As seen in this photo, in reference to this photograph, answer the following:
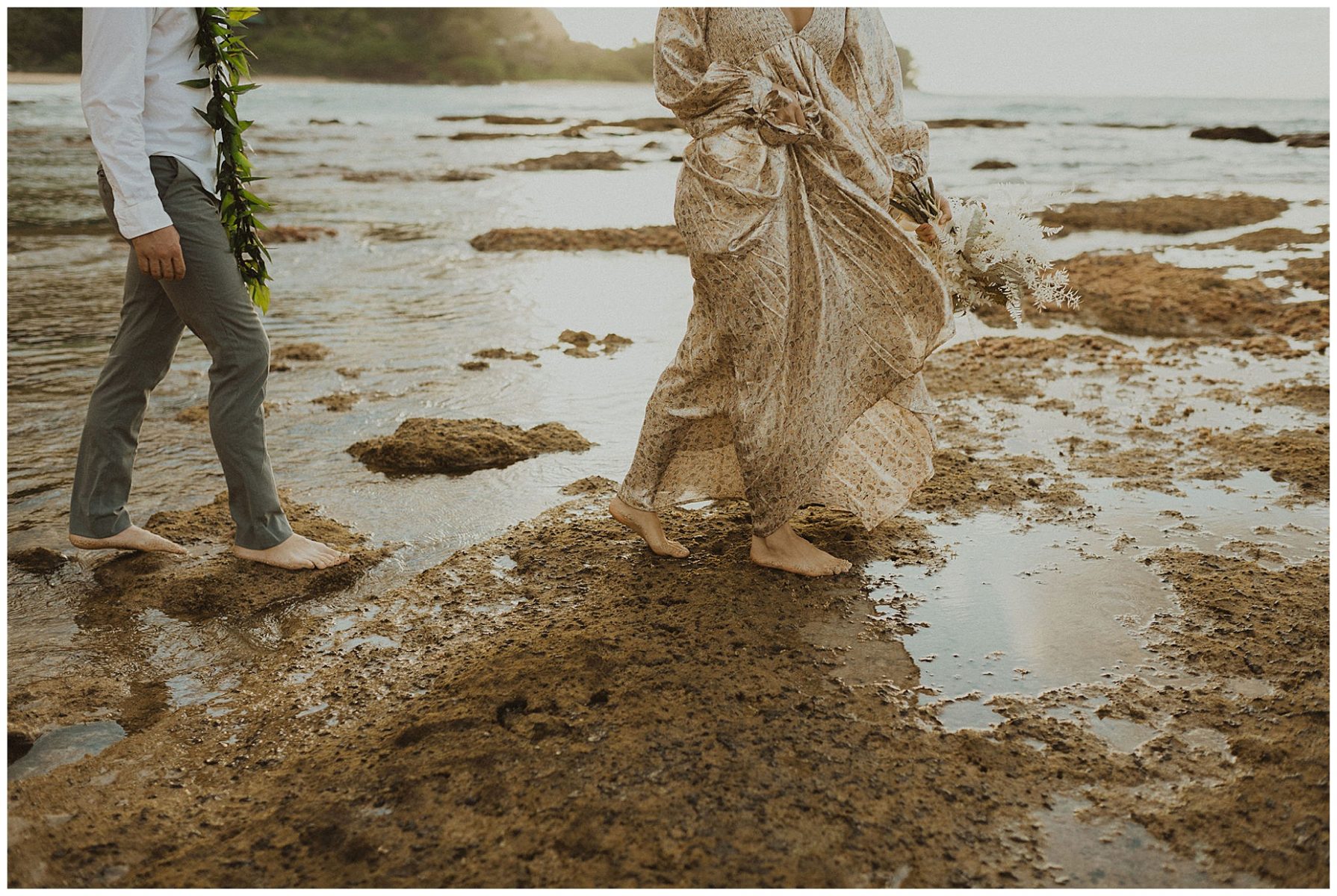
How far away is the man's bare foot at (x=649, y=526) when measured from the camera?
11.0 feet

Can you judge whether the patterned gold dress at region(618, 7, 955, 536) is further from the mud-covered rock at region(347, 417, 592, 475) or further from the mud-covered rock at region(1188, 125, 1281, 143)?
the mud-covered rock at region(1188, 125, 1281, 143)

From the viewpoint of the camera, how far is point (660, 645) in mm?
2748

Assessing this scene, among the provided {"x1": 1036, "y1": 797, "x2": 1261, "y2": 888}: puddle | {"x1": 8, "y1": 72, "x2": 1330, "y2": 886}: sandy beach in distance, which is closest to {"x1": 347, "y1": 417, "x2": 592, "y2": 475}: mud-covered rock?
{"x1": 8, "y1": 72, "x2": 1330, "y2": 886}: sandy beach in distance

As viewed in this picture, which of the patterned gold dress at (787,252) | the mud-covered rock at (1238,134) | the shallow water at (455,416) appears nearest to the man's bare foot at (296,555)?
the shallow water at (455,416)

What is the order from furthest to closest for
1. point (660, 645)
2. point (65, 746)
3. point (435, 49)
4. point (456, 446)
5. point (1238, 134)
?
1. point (435, 49)
2. point (1238, 134)
3. point (456, 446)
4. point (660, 645)
5. point (65, 746)

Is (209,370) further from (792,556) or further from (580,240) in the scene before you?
(580,240)

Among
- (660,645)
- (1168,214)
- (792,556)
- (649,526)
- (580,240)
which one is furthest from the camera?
(1168,214)

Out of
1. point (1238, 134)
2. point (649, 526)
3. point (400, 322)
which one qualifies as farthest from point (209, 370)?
point (1238, 134)

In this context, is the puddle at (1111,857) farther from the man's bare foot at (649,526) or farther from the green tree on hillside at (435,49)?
the green tree on hillside at (435,49)

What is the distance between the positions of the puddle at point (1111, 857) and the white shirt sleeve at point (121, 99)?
275 cm

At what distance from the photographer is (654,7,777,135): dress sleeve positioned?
2.94 meters

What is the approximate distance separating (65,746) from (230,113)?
1843mm

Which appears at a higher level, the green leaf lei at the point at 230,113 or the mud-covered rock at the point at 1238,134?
the mud-covered rock at the point at 1238,134

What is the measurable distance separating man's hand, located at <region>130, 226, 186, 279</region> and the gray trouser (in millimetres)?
65
